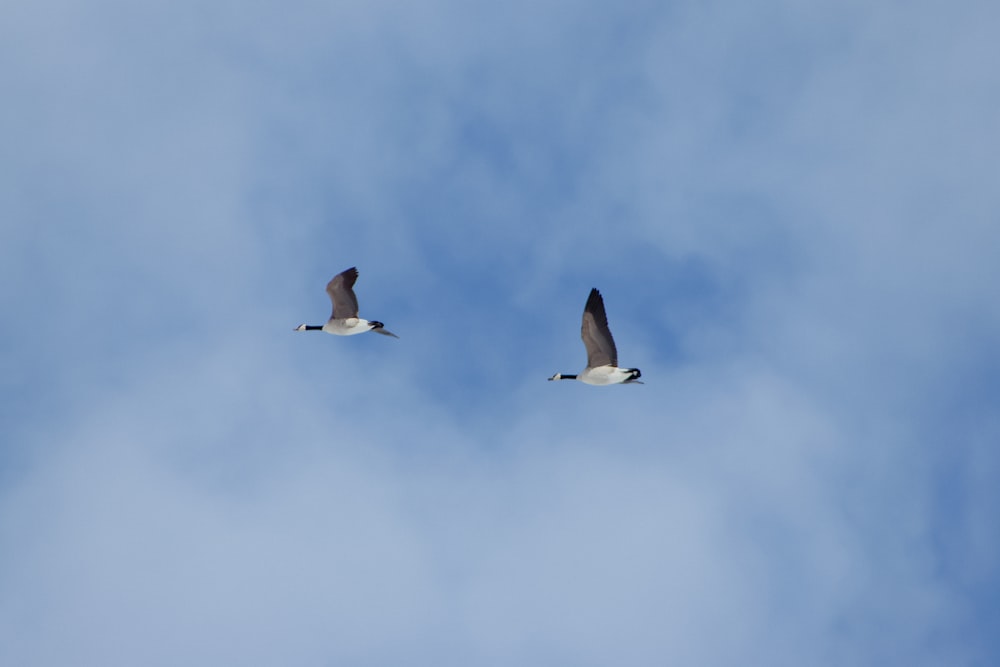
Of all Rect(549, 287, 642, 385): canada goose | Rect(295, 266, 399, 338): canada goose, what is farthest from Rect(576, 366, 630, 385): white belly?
Rect(295, 266, 399, 338): canada goose

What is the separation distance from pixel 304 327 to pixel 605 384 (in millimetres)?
12663

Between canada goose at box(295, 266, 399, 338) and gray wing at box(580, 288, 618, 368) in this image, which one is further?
canada goose at box(295, 266, 399, 338)

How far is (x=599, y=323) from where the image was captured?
3341cm

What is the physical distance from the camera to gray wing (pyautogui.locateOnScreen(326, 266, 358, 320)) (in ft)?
122

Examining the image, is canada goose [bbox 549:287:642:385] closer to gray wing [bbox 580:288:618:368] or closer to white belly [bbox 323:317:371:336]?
gray wing [bbox 580:288:618:368]

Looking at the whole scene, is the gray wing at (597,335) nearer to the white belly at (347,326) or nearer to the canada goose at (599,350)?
the canada goose at (599,350)

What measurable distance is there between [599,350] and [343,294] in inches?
318

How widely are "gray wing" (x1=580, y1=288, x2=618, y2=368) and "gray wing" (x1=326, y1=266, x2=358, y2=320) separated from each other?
7.42 meters

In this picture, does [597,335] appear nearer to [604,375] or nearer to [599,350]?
[599,350]

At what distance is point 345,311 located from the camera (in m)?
38.2

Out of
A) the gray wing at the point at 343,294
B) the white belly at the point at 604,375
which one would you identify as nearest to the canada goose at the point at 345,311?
the gray wing at the point at 343,294

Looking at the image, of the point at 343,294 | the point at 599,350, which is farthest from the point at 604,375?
the point at 343,294

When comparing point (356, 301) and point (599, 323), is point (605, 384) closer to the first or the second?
point (599, 323)

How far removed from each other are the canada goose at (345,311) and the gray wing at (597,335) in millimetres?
7021
